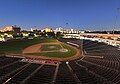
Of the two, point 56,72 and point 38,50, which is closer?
point 56,72

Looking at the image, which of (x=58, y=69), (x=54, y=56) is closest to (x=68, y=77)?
(x=58, y=69)

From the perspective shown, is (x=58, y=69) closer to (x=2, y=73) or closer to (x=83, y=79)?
(x=83, y=79)

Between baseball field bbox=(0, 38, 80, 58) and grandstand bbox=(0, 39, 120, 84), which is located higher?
baseball field bbox=(0, 38, 80, 58)

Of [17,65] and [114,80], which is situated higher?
[17,65]

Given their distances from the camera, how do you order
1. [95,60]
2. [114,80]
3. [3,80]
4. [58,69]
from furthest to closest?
[95,60]
[58,69]
[114,80]
[3,80]

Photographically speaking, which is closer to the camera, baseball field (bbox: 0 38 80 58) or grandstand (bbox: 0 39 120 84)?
grandstand (bbox: 0 39 120 84)

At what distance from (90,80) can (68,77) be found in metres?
3.30

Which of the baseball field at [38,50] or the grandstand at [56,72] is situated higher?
the baseball field at [38,50]

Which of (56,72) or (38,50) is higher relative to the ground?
(38,50)

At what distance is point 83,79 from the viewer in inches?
926

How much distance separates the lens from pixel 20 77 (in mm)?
22484

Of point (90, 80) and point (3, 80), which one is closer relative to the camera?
point (3, 80)

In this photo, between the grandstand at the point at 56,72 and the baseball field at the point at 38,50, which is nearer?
the grandstand at the point at 56,72

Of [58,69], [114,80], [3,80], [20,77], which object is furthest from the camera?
[58,69]
